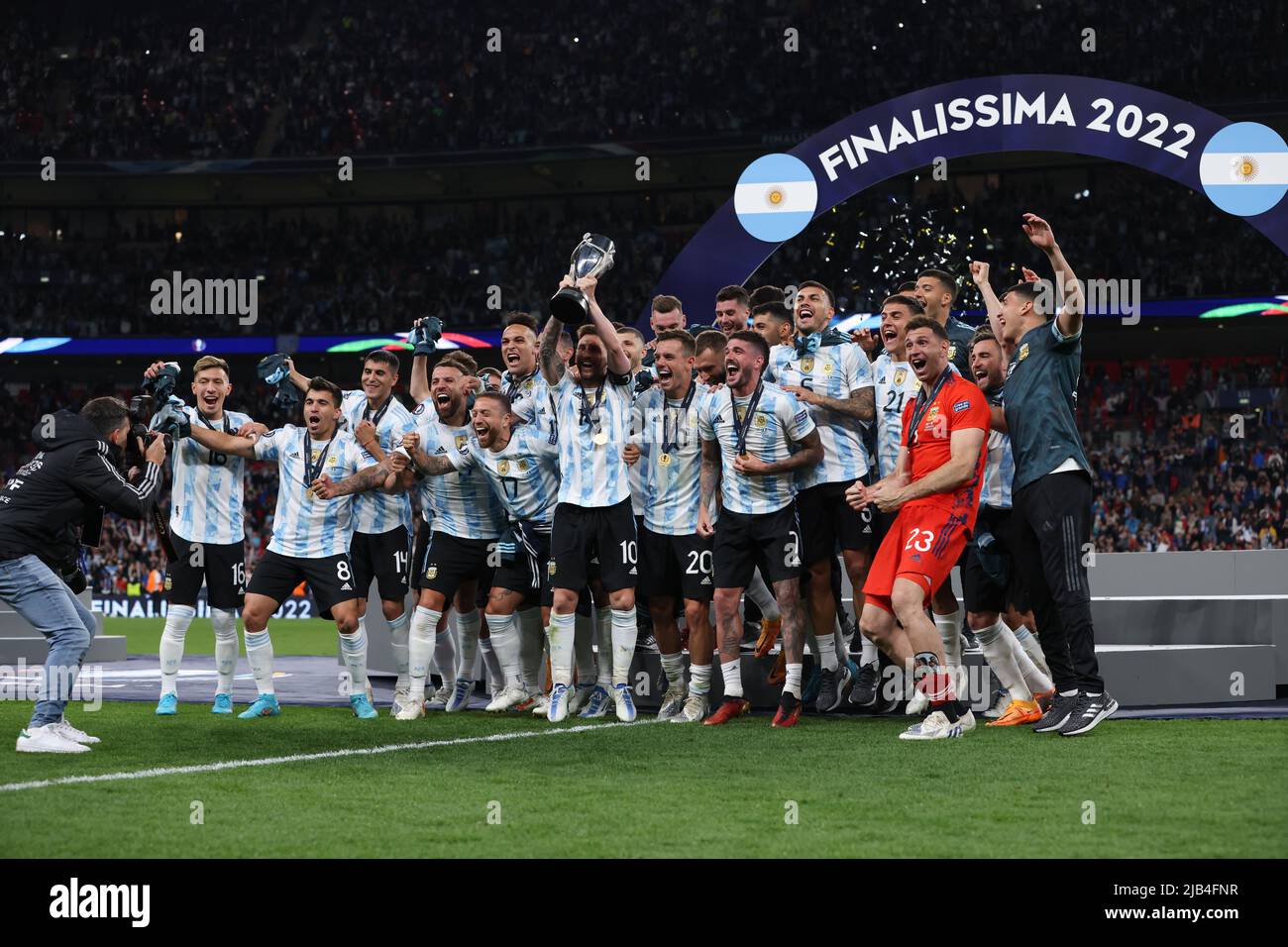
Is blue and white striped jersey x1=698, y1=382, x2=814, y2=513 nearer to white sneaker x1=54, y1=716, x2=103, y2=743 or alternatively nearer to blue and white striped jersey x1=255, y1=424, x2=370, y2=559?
blue and white striped jersey x1=255, y1=424, x2=370, y2=559

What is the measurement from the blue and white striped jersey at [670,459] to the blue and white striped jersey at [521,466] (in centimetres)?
61

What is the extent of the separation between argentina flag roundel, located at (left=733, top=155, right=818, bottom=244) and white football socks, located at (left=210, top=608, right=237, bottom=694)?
575cm

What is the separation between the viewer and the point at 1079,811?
5211 millimetres

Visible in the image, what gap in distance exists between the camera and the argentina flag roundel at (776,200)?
12.7 m

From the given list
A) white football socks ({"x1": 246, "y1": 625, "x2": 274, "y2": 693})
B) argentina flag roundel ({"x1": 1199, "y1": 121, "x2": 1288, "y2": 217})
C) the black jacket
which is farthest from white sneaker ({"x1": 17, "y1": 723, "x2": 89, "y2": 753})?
argentina flag roundel ({"x1": 1199, "y1": 121, "x2": 1288, "y2": 217})

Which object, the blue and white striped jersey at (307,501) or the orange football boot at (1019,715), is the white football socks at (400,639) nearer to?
the blue and white striped jersey at (307,501)

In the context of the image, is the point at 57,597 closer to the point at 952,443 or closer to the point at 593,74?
the point at 952,443

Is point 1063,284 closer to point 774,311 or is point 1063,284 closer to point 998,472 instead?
point 998,472

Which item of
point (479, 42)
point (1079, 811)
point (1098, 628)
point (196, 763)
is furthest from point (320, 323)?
point (1079, 811)

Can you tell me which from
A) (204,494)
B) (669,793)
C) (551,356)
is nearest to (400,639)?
(204,494)

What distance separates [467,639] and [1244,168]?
7498mm

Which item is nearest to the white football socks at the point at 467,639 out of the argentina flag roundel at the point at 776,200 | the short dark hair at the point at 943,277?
the short dark hair at the point at 943,277

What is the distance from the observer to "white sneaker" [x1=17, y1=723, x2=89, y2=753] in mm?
7301
